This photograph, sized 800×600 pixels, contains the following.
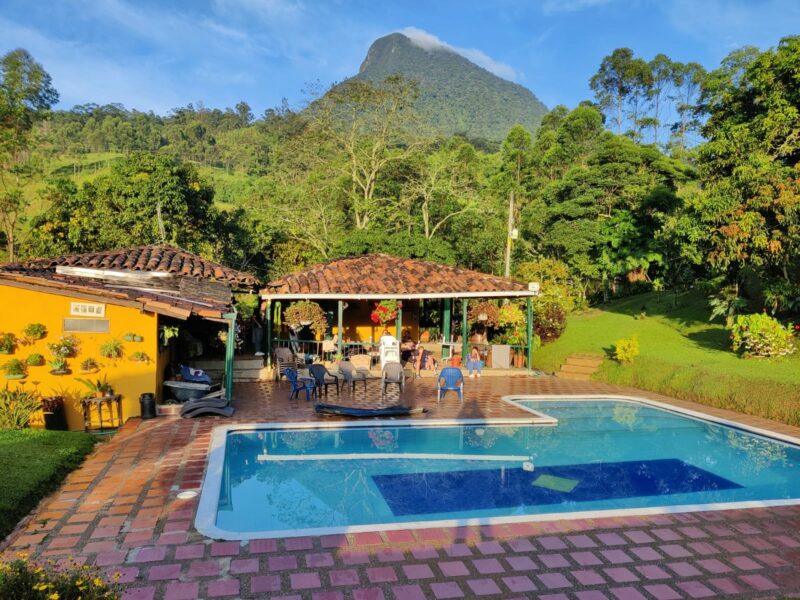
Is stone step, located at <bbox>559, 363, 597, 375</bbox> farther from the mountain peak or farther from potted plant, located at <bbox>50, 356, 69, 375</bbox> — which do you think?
the mountain peak

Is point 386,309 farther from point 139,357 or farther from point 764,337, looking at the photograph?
point 764,337

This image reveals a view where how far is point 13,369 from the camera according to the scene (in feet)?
31.8

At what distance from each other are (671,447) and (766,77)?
1208 cm

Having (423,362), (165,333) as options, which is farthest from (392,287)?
(165,333)

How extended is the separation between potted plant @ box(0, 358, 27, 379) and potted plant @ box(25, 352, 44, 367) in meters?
0.14

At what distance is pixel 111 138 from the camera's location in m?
77.2

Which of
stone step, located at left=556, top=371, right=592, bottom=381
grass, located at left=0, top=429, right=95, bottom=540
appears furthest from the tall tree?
stone step, located at left=556, top=371, right=592, bottom=381

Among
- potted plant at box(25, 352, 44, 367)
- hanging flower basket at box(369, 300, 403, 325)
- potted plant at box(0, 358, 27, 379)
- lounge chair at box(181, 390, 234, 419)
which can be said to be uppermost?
hanging flower basket at box(369, 300, 403, 325)

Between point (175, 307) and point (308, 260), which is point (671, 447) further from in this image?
point (308, 260)

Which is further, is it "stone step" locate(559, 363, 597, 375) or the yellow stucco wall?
"stone step" locate(559, 363, 597, 375)

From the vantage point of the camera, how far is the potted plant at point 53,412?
9547mm

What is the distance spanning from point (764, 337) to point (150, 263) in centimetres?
1724

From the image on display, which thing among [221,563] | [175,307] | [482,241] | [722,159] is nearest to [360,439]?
[175,307]

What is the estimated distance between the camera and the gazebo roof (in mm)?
16562
